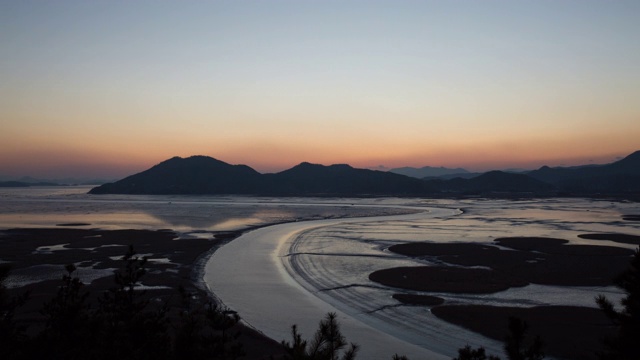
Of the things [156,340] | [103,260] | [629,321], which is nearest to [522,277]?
[629,321]

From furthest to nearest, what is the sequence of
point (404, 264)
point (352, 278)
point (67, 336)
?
point (404, 264) < point (352, 278) < point (67, 336)

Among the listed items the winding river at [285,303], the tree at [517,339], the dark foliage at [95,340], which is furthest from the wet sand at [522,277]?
the dark foliage at [95,340]

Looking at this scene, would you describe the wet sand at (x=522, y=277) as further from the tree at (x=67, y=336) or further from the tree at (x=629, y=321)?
the tree at (x=67, y=336)

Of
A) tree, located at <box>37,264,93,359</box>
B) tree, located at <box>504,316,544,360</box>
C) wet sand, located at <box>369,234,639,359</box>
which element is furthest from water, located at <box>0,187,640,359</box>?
tree, located at <box>37,264,93,359</box>

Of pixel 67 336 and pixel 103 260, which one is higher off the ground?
pixel 67 336

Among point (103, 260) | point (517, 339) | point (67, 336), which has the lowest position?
point (103, 260)

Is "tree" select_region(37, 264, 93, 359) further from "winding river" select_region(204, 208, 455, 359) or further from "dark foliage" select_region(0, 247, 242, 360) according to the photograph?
"winding river" select_region(204, 208, 455, 359)

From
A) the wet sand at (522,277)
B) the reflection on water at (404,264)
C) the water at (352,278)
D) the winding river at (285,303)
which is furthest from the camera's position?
the reflection on water at (404,264)

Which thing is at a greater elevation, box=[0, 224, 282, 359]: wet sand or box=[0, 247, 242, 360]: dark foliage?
box=[0, 247, 242, 360]: dark foliage

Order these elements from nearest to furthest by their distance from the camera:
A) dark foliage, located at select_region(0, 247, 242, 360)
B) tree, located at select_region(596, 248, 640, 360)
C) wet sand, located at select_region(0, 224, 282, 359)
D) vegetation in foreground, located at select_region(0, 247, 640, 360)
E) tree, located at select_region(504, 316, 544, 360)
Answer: tree, located at select_region(504, 316, 544, 360)
vegetation in foreground, located at select_region(0, 247, 640, 360)
tree, located at select_region(596, 248, 640, 360)
dark foliage, located at select_region(0, 247, 242, 360)
wet sand, located at select_region(0, 224, 282, 359)

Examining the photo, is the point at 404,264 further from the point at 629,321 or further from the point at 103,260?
the point at 629,321

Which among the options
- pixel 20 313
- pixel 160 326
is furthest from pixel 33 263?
pixel 160 326
